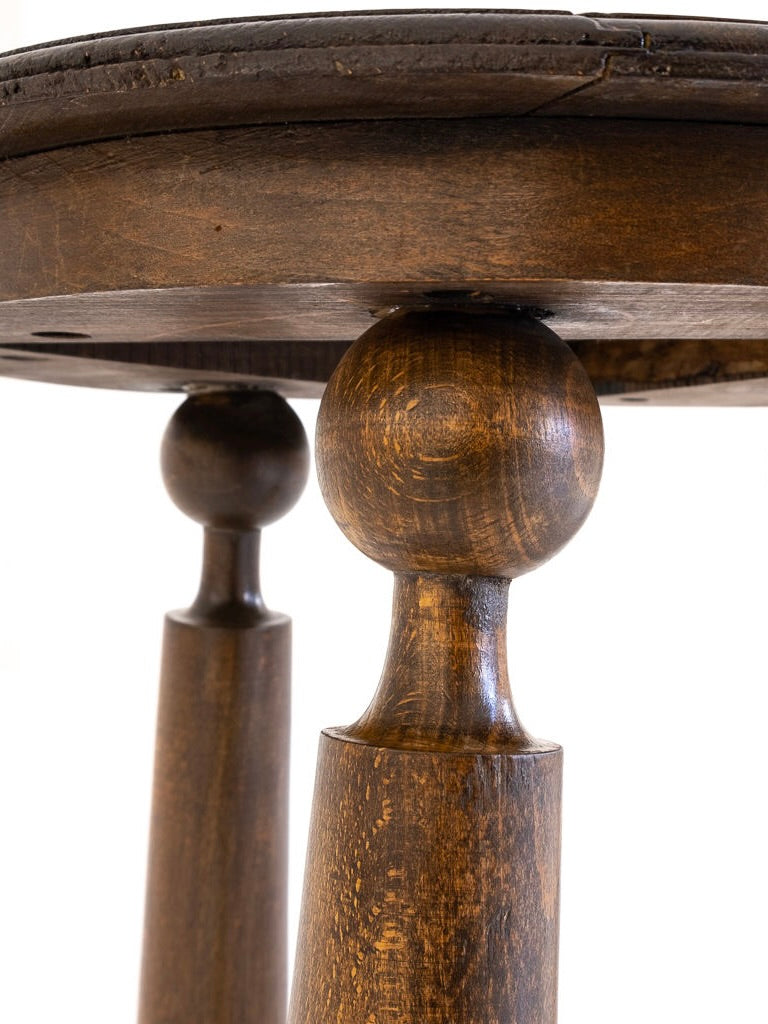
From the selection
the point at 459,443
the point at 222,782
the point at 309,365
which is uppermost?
the point at 309,365

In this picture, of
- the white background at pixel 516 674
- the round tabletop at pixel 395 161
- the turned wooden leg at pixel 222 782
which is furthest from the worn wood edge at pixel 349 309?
the white background at pixel 516 674

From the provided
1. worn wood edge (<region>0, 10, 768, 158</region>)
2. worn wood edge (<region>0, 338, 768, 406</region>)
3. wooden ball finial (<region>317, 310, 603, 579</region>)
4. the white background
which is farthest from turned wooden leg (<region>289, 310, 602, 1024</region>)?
the white background

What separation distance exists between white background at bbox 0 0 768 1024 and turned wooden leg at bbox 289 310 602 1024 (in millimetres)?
722

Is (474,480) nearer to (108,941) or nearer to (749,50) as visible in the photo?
(749,50)

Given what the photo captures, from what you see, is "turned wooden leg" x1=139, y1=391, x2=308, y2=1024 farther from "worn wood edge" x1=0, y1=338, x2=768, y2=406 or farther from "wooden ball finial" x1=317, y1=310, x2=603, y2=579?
"wooden ball finial" x1=317, y1=310, x2=603, y2=579

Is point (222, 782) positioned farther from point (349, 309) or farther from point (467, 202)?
point (467, 202)

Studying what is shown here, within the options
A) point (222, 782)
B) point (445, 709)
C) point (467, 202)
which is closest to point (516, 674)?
point (222, 782)

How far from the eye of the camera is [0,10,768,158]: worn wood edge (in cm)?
41

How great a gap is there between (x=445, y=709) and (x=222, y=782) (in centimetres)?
46

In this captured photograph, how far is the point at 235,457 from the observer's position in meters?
1.00

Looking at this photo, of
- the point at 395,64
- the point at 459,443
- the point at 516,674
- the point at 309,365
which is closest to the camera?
the point at 395,64

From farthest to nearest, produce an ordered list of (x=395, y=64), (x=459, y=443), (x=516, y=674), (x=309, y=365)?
(x=516, y=674) < (x=309, y=365) < (x=459, y=443) < (x=395, y=64)

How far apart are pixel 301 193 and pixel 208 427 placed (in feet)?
1.83

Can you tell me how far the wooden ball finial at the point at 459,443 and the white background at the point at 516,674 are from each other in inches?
30.3
